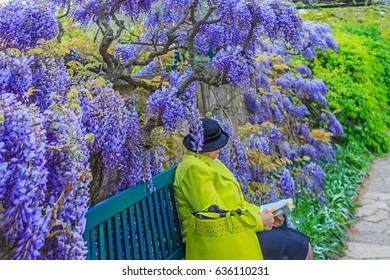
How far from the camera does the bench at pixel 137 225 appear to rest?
2.04m

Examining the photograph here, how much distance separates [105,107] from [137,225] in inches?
24.2

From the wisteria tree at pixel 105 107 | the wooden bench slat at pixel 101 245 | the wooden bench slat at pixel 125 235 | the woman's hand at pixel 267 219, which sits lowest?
the woman's hand at pixel 267 219

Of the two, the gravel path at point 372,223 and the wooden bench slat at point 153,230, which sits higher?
the wooden bench slat at point 153,230

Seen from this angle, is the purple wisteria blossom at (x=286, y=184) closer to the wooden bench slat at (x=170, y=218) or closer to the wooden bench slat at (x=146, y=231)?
the wooden bench slat at (x=170, y=218)

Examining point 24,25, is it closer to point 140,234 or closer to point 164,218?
point 140,234

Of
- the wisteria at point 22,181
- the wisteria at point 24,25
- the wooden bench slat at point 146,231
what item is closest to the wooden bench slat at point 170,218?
the wooden bench slat at point 146,231

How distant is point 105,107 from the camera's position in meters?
2.13

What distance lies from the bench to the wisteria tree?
0.34ft

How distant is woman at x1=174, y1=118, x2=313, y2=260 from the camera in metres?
2.51

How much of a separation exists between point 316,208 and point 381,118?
352cm

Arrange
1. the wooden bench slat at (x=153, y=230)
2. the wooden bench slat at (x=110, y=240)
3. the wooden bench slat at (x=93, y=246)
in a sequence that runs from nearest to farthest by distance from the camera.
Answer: the wooden bench slat at (x=93, y=246) < the wooden bench slat at (x=110, y=240) < the wooden bench slat at (x=153, y=230)

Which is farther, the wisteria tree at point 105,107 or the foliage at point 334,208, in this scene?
the foliage at point 334,208
